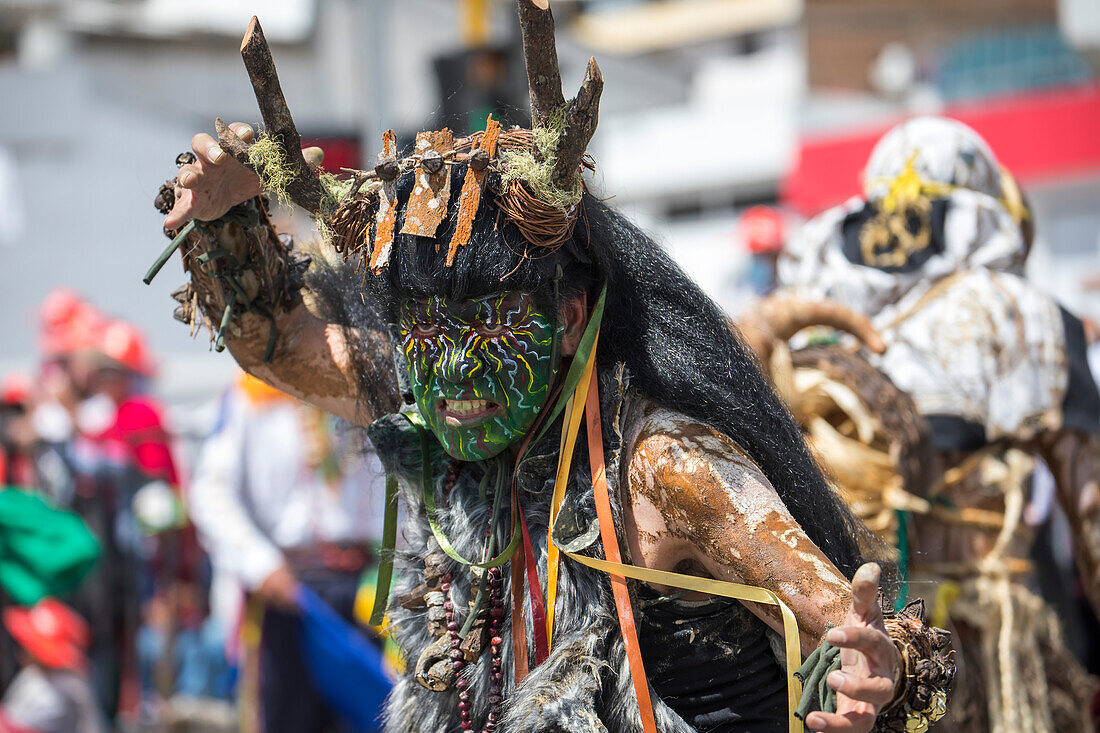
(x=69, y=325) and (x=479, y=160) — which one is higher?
(x=479, y=160)

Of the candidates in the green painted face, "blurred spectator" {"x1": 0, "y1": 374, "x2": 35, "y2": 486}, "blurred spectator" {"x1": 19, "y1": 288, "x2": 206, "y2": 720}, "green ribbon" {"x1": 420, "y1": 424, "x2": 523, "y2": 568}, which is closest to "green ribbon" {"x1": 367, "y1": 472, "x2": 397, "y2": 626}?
"green ribbon" {"x1": 420, "y1": 424, "x2": 523, "y2": 568}

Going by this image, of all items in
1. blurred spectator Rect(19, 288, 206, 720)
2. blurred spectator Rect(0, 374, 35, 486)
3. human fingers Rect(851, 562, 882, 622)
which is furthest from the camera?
blurred spectator Rect(19, 288, 206, 720)

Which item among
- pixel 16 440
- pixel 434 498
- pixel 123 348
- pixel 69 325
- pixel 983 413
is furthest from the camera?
pixel 69 325

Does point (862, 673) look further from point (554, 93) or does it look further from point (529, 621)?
point (554, 93)

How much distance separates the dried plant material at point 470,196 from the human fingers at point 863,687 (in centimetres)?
90

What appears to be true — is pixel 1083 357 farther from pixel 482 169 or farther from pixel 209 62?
pixel 209 62

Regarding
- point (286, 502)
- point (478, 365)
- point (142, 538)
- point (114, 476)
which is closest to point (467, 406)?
point (478, 365)

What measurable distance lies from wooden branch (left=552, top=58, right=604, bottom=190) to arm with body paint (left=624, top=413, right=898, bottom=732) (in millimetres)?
479

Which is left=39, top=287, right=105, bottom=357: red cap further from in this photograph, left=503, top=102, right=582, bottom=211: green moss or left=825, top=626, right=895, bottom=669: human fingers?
left=825, top=626, right=895, bottom=669: human fingers

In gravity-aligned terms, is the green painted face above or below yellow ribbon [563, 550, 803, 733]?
above

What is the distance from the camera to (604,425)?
7.10 feet

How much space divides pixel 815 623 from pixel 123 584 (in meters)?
5.79

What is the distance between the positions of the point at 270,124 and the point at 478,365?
22.4 inches

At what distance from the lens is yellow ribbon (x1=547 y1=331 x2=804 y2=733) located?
1903 mm
